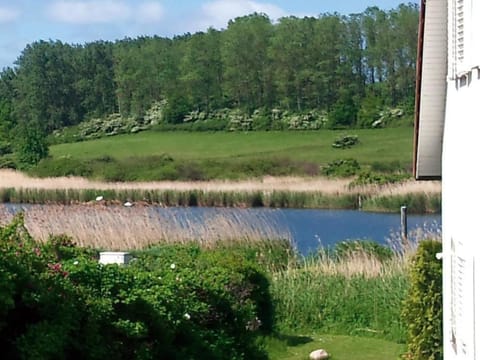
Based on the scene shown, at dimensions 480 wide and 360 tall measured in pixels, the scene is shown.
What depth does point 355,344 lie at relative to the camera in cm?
1275

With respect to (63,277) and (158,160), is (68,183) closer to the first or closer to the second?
(158,160)

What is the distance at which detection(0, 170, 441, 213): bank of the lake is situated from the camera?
31422mm

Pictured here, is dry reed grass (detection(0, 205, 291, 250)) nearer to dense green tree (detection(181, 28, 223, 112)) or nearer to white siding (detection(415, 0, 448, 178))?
white siding (detection(415, 0, 448, 178))

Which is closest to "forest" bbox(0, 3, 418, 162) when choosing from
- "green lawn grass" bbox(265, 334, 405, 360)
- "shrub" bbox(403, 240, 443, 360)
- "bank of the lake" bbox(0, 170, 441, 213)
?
"bank of the lake" bbox(0, 170, 441, 213)

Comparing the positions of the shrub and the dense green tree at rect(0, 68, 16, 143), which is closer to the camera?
the shrub

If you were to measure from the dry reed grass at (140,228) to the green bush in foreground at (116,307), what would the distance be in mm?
5881

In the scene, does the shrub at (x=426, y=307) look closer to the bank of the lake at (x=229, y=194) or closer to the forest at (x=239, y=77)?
the bank of the lake at (x=229, y=194)

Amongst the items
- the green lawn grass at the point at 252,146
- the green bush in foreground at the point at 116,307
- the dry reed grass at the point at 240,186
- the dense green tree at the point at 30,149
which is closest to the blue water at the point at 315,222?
the dry reed grass at the point at 240,186

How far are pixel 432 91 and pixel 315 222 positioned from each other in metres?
19.0

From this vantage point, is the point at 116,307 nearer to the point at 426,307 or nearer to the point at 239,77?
the point at 426,307

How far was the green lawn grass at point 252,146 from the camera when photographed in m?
→ 46.8

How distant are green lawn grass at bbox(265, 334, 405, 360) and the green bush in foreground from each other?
1.10 meters

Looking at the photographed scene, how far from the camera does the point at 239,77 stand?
6212 cm

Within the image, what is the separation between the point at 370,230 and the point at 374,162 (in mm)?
18827
